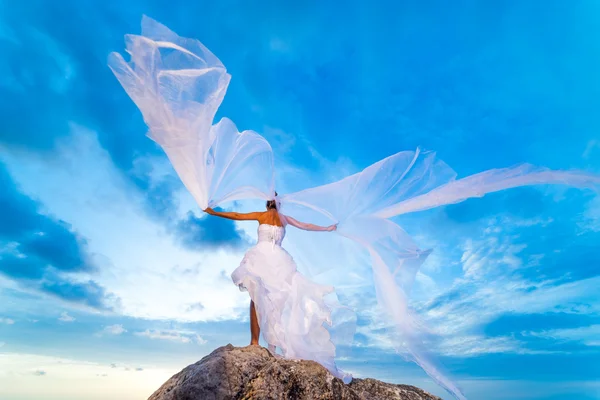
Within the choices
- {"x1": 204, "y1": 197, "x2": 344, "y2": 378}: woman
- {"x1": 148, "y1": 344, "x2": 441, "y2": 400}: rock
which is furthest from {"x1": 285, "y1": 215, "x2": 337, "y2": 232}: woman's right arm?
{"x1": 148, "y1": 344, "x2": 441, "y2": 400}: rock

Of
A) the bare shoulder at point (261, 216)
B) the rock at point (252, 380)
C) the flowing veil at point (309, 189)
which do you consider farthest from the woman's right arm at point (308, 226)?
the rock at point (252, 380)

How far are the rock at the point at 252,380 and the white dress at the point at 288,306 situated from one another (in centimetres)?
37

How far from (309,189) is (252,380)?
4.62m

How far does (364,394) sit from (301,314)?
1862 mm

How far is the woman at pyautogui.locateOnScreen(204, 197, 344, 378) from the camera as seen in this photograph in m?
8.70

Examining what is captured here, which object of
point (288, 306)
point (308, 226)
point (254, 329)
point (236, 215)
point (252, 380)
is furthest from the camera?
point (308, 226)

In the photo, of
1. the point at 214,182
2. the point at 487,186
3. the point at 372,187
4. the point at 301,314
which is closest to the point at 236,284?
the point at 301,314

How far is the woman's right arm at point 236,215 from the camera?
9.68 metres

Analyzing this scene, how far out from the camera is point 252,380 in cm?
736

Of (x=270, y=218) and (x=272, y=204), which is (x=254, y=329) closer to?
(x=270, y=218)

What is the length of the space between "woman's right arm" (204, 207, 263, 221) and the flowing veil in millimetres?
180

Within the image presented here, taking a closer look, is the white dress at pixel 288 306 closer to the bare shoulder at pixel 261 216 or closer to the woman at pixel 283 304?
the woman at pixel 283 304

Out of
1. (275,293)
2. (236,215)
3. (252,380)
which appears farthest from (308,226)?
(252,380)

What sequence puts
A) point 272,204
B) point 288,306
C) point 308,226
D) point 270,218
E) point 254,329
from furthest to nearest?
point 308,226, point 272,204, point 270,218, point 254,329, point 288,306
